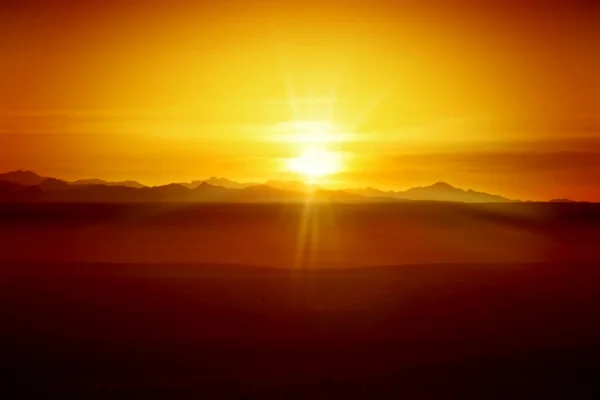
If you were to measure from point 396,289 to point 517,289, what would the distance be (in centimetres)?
325

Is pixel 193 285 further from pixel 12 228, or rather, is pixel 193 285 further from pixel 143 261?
pixel 12 228

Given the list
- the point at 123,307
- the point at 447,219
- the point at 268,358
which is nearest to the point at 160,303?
the point at 123,307

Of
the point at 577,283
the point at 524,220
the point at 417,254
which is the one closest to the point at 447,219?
the point at 524,220

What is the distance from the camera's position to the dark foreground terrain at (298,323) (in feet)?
47.6

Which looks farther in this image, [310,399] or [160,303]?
[160,303]

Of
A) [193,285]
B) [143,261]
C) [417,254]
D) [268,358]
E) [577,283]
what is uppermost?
[417,254]

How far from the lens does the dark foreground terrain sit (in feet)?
47.6

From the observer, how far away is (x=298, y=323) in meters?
19.6

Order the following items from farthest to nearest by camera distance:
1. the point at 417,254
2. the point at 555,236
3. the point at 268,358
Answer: the point at 555,236
the point at 417,254
the point at 268,358

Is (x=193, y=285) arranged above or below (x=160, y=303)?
above

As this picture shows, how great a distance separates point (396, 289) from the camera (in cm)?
2431

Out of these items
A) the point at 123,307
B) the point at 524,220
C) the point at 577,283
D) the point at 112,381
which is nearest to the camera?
the point at 112,381

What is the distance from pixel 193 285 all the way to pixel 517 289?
8.44 m

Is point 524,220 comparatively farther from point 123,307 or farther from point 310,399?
point 310,399
